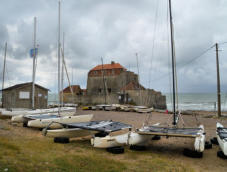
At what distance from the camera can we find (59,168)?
18.9 ft

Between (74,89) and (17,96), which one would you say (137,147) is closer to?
(17,96)

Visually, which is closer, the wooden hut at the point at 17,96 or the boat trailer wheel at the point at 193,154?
the boat trailer wheel at the point at 193,154

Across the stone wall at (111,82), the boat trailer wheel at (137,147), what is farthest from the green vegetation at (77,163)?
the stone wall at (111,82)

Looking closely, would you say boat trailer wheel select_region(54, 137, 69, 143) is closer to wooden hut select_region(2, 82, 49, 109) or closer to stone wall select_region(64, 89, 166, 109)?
wooden hut select_region(2, 82, 49, 109)

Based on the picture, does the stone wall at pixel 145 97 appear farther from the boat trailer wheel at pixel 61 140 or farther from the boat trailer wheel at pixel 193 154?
the boat trailer wheel at pixel 193 154

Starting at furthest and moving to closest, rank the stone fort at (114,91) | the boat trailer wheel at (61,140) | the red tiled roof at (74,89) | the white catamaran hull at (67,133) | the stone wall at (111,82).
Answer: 1. the red tiled roof at (74,89)
2. the stone wall at (111,82)
3. the stone fort at (114,91)
4. the white catamaran hull at (67,133)
5. the boat trailer wheel at (61,140)

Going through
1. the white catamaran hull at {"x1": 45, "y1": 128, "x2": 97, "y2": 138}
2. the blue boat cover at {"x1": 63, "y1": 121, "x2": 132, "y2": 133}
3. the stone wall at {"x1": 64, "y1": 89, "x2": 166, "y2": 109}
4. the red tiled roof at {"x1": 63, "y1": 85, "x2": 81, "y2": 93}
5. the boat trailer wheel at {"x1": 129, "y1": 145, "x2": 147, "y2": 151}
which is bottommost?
the boat trailer wheel at {"x1": 129, "y1": 145, "x2": 147, "y2": 151}

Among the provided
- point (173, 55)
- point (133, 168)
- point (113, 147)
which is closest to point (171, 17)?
point (173, 55)

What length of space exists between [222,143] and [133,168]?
411 cm

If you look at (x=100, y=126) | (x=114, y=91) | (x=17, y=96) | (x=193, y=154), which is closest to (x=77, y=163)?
(x=100, y=126)

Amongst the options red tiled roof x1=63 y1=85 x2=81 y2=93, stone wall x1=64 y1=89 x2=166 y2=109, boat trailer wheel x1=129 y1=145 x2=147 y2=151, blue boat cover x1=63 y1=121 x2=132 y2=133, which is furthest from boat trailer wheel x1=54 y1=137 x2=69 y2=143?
red tiled roof x1=63 y1=85 x2=81 y2=93

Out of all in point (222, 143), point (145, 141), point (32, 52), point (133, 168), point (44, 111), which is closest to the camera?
point (133, 168)

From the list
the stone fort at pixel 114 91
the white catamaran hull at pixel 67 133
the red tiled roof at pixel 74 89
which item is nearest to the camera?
the white catamaran hull at pixel 67 133

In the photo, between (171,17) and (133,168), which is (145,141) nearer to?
(133,168)
